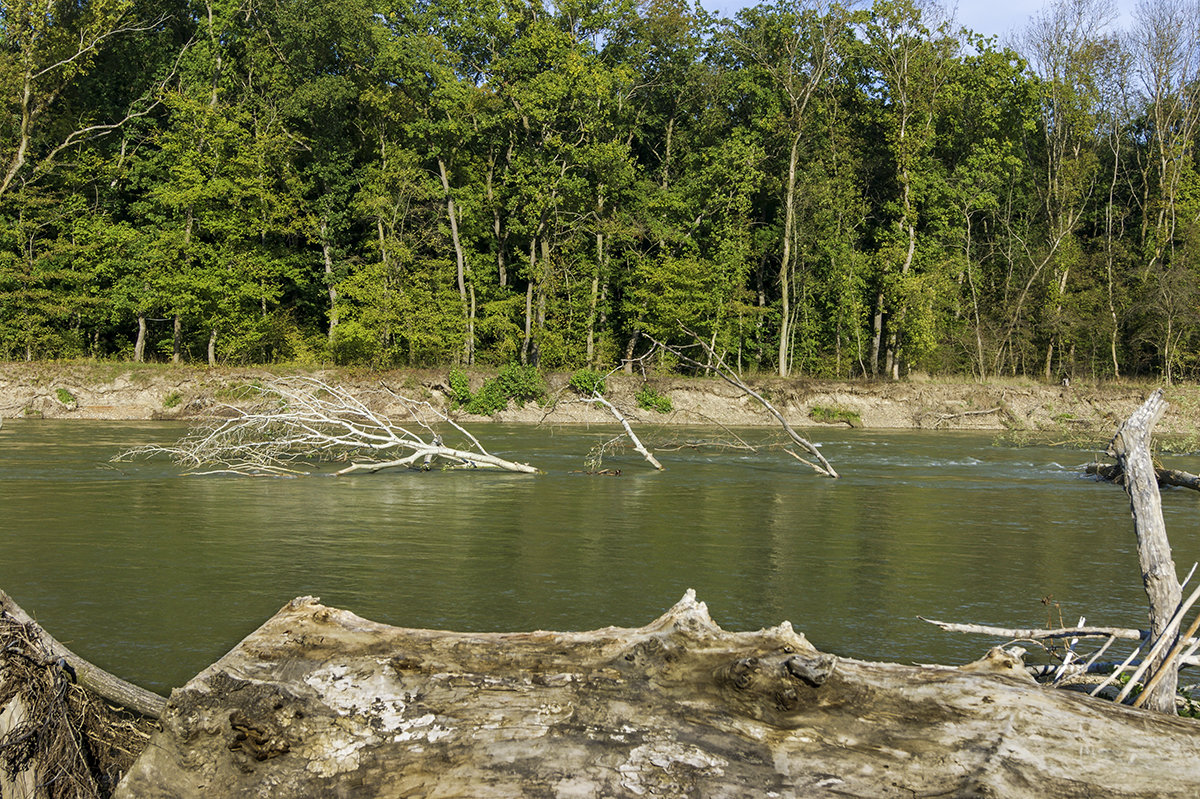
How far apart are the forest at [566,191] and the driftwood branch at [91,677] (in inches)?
1387

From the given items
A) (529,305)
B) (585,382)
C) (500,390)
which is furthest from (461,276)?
(585,382)

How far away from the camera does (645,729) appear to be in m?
4.19

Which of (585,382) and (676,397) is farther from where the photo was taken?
(676,397)

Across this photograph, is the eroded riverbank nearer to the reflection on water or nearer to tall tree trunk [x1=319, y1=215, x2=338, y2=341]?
tall tree trunk [x1=319, y1=215, x2=338, y2=341]

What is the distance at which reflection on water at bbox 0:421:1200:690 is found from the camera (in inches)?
360

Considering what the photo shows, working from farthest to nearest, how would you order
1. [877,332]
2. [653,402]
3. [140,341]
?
[877,332]
[140,341]
[653,402]

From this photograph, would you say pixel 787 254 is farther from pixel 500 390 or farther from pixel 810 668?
pixel 810 668

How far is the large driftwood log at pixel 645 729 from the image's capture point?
389cm

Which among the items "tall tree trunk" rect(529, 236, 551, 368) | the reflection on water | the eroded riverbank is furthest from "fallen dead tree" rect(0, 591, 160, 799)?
"tall tree trunk" rect(529, 236, 551, 368)

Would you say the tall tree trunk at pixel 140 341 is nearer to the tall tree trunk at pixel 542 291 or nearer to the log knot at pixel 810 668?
the tall tree trunk at pixel 542 291

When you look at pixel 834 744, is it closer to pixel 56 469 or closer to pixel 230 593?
pixel 230 593

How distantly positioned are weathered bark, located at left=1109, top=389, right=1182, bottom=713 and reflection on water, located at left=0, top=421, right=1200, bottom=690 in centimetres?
262

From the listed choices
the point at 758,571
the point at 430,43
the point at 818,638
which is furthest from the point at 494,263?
the point at 818,638

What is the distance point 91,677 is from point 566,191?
38.1 m
